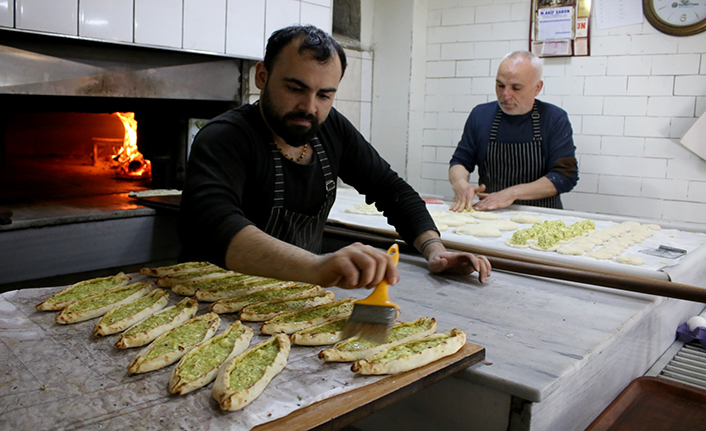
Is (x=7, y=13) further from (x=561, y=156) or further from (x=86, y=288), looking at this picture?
(x=561, y=156)

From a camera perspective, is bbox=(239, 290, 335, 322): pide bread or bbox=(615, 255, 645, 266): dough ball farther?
bbox=(615, 255, 645, 266): dough ball

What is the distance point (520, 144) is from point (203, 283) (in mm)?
2797

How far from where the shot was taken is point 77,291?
1.67 meters

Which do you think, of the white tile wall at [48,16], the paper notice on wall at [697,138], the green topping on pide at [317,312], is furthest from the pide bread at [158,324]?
the paper notice on wall at [697,138]

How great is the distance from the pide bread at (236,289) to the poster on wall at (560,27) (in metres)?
3.75

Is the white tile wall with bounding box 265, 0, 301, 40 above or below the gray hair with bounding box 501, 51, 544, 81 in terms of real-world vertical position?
above

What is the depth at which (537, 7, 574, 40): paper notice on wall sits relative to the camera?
15.1 feet

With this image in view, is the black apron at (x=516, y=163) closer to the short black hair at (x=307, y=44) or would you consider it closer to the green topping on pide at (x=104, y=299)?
the short black hair at (x=307, y=44)

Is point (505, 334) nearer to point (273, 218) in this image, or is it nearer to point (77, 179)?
point (273, 218)

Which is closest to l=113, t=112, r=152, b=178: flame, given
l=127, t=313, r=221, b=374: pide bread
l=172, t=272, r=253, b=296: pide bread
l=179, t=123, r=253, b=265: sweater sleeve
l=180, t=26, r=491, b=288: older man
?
l=180, t=26, r=491, b=288: older man

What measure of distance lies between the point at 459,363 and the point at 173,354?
637 mm

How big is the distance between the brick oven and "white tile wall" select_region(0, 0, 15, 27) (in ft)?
0.38

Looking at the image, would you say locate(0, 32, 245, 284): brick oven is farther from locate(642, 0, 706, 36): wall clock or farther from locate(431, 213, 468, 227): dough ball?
locate(642, 0, 706, 36): wall clock

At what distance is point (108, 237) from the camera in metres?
2.89
